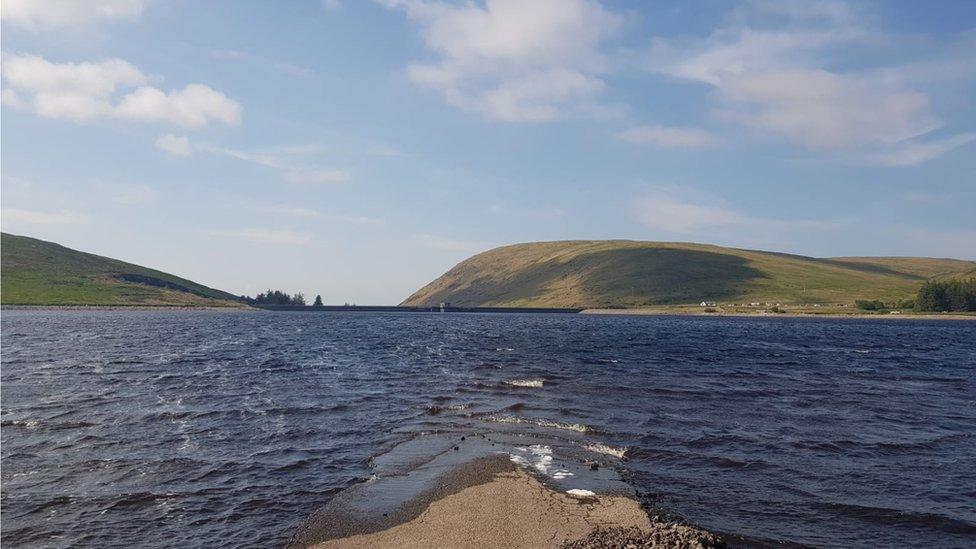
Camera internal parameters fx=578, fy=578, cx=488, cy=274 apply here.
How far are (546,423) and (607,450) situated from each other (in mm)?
7261

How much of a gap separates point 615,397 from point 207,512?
1377 inches

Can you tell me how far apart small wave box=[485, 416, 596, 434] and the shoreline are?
12485mm

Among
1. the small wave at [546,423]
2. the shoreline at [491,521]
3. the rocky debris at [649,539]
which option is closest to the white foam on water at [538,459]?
the shoreline at [491,521]

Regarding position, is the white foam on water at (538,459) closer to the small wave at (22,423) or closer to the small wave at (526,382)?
the small wave at (526,382)

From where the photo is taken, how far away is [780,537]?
68.8 feet

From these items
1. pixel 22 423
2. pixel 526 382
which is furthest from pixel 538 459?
pixel 22 423

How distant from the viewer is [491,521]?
21141mm

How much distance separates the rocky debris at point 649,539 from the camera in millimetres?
17983

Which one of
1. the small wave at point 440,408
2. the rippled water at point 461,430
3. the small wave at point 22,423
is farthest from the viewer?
the small wave at point 440,408

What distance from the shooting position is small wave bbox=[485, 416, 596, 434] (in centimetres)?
3756

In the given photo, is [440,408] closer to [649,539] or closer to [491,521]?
[491,521]

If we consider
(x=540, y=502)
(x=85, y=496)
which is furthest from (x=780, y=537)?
(x=85, y=496)

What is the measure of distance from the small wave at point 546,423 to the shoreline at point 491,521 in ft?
41.0

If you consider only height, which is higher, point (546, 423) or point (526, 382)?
point (526, 382)
